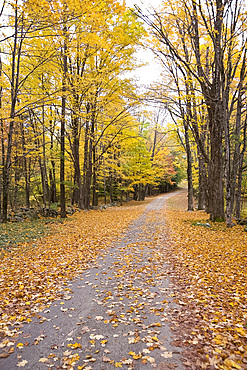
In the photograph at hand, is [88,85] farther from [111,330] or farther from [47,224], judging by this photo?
[111,330]

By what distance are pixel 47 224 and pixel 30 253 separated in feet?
16.6

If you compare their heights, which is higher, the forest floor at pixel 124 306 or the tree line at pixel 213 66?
the tree line at pixel 213 66

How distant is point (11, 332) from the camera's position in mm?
3680

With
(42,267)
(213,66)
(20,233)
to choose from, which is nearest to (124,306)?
(42,267)

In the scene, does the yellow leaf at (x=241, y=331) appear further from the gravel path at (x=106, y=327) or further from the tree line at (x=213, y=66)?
the tree line at (x=213, y=66)

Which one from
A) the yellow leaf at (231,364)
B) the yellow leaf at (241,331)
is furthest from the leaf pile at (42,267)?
the yellow leaf at (241,331)

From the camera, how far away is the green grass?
337 inches

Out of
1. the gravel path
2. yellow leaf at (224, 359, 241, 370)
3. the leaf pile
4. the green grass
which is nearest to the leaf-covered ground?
yellow leaf at (224, 359, 241, 370)

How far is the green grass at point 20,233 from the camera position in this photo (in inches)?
337

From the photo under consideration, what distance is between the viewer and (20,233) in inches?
386

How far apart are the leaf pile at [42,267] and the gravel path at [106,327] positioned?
1.12 feet

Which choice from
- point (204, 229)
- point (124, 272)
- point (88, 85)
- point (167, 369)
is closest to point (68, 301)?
point (124, 272)

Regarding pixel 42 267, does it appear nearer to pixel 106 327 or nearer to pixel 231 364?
pixel 106 327

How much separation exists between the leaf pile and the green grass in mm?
358
